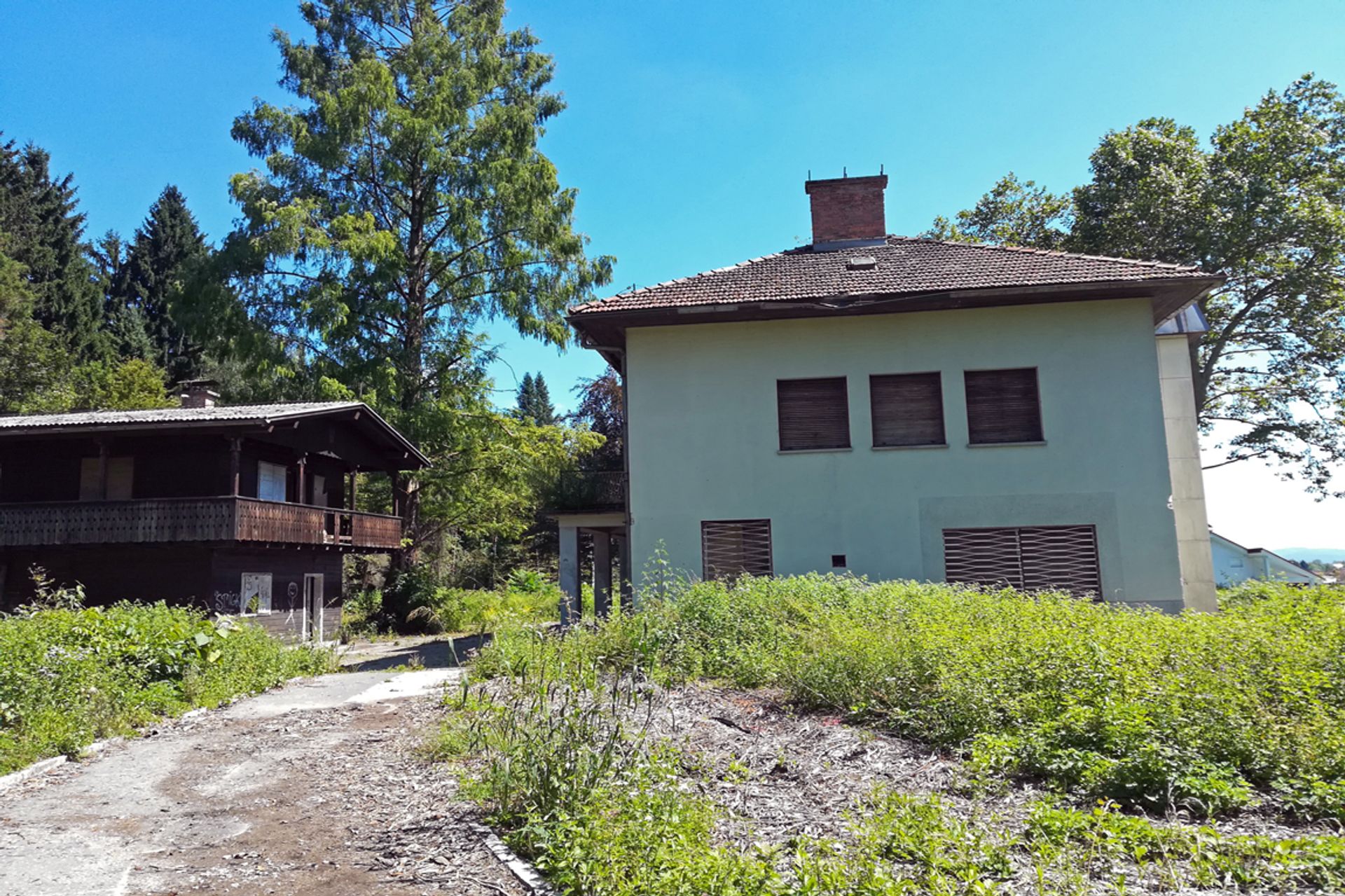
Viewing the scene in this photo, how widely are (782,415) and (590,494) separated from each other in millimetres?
5032

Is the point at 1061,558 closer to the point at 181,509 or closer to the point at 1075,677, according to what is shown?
the point at 1075,677

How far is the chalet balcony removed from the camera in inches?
757

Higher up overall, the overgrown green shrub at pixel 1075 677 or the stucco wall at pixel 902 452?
the stucco wall at pixel 902 452

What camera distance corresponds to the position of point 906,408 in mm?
16438

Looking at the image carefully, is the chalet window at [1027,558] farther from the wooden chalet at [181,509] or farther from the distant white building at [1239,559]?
the distant white building at [1239,559]

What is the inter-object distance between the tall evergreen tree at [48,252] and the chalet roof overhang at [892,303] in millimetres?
34271

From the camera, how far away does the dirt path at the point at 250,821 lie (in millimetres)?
4855

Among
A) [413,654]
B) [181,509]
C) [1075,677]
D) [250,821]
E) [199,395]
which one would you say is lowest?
[413,654]

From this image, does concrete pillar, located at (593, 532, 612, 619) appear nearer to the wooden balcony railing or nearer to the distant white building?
the wooden balcony railing

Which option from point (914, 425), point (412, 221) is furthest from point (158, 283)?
point (914, 425)

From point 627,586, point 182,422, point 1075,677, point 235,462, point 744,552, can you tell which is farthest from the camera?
point 235,462

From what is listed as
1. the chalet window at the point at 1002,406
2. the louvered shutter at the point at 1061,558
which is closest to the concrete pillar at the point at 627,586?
the chalet window at the point at 1002,406

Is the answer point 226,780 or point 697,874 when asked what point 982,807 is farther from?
point 226,780

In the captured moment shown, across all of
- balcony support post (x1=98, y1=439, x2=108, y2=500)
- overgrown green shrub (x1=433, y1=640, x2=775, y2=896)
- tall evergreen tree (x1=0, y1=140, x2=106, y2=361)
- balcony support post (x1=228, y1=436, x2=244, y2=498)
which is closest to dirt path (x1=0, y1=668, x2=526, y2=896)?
overgrown green shrub (x1=433, y1=640, x2=775, y2=896)
